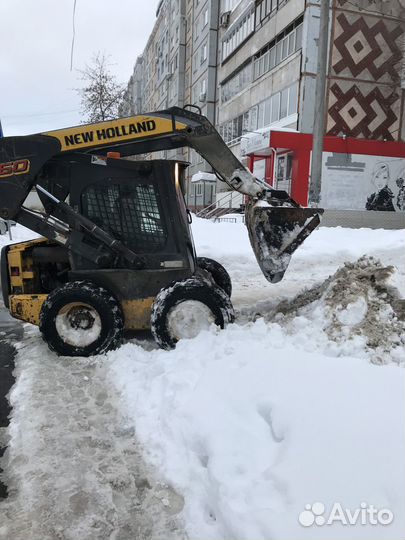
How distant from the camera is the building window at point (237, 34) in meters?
29.8

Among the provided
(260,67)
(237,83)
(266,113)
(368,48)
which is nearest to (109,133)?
(368,48)

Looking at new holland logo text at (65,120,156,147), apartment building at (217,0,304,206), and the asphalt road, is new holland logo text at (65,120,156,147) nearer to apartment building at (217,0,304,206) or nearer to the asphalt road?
the asphalt road

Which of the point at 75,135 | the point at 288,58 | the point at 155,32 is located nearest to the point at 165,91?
the point at 155,32

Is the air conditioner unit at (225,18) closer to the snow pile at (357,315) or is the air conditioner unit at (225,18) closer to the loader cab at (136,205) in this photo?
the loader cab at (136,205)

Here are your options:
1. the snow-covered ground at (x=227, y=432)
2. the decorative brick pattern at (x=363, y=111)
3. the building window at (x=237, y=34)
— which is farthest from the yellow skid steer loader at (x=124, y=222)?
the building window at (x=237, y=34)

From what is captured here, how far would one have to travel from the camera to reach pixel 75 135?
4.90 meters

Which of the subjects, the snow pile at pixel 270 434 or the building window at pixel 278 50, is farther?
A: the building window at pixel 278 50

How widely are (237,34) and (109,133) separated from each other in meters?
31.3

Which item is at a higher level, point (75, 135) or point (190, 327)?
point (75, 135)

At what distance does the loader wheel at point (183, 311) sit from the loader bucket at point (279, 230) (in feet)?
2.45

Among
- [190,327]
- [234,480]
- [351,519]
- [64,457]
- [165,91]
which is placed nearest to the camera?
[351,519]

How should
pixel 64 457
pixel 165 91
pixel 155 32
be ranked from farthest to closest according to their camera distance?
pixel 155 32 < pixel 165 91 < pixel 64 457

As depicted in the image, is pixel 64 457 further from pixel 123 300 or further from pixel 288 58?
pixel 288 58

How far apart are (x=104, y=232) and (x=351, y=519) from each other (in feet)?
12.0
